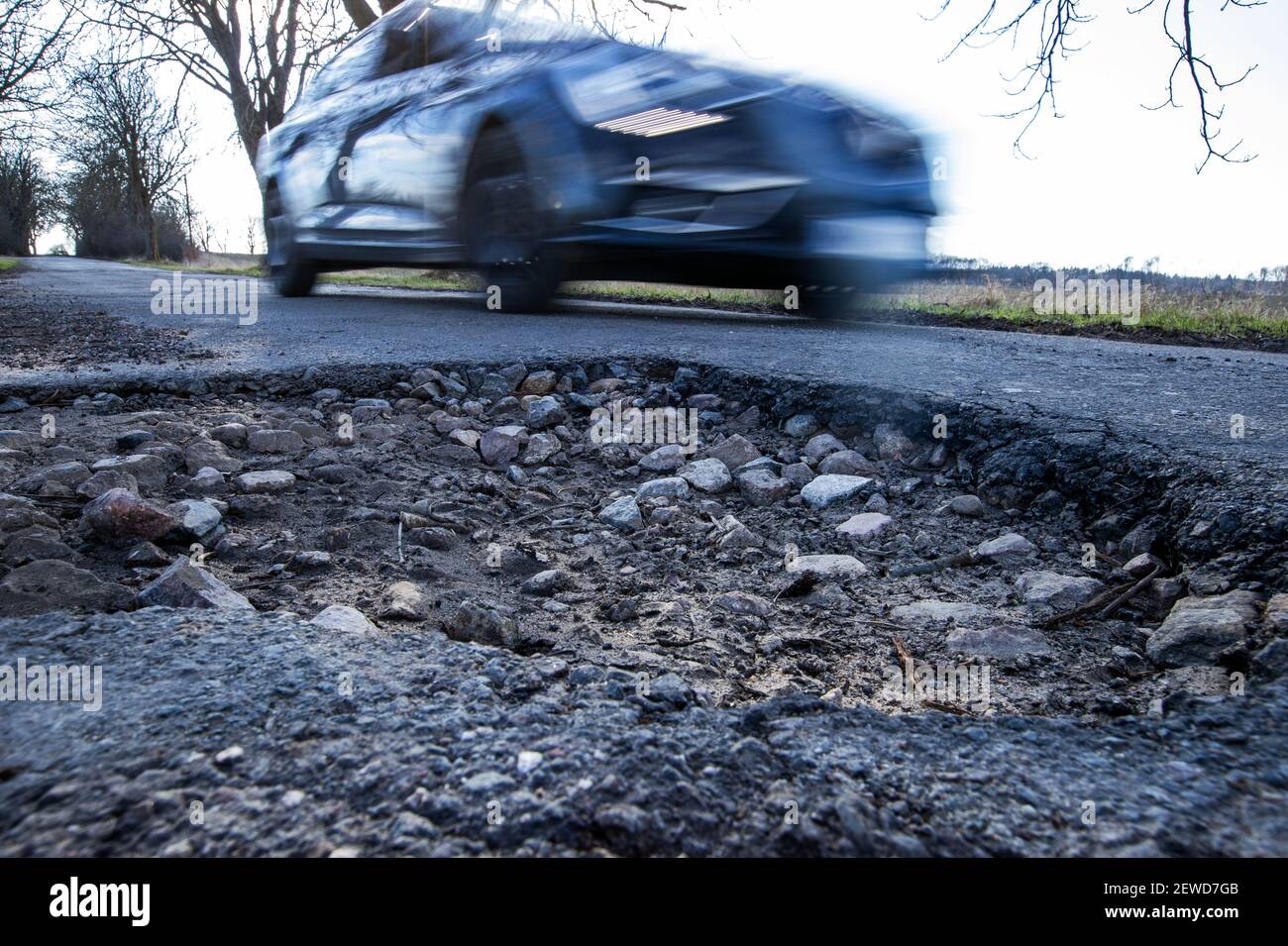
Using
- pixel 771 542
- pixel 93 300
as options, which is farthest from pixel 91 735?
pixel 93 300

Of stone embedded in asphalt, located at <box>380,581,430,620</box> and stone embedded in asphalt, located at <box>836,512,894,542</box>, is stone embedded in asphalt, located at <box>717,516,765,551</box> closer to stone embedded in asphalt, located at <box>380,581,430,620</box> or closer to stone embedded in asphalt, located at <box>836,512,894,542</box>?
stone embedded in asphalt, located at <box>836,512,894,542</box>

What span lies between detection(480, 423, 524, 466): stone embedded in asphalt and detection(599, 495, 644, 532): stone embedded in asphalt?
539 mm

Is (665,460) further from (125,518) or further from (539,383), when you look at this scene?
(125,518)

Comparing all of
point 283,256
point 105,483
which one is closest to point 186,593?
point 105,483

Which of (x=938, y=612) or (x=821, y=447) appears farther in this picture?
(x=821, y=447)

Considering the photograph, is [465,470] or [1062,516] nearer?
[1062,516]

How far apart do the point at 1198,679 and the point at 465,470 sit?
6.64 ft

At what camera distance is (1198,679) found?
4.82 ft

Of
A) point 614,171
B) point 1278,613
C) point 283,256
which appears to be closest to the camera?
point 1278,613

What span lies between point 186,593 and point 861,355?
122 inches

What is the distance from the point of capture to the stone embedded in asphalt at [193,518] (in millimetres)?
1994

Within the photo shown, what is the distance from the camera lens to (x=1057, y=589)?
6.19ft

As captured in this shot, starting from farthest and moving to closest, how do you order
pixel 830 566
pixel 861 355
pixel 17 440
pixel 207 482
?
pixel 861 355 < pixel 17 440 < pixel 207 482 < pixel 830 566
